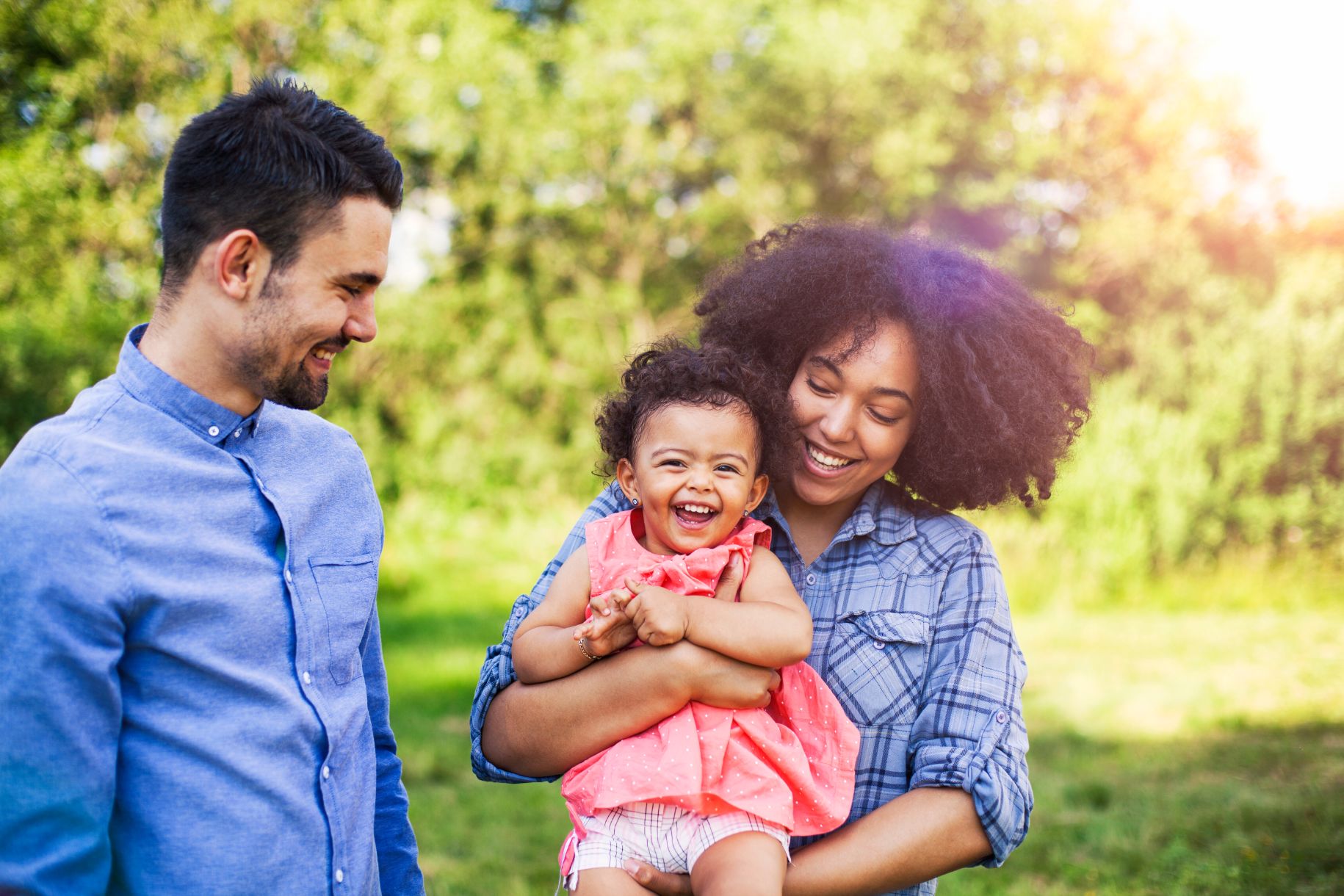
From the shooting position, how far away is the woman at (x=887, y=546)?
198 centimetres

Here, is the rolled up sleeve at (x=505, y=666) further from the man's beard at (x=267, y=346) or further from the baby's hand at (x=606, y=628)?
the man's beard at (x=267, y=346)

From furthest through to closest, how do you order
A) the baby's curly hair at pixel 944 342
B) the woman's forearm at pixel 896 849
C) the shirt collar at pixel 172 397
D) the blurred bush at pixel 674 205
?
the blurred bush at pixel 674 205 < the baby's curly hair at pixel 944 342 < the woman's forearm at pixel 896 849 < the shirt collar at pixel 172 397

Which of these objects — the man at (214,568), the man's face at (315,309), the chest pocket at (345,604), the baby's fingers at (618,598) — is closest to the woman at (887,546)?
the baby's fingers at (618,598)

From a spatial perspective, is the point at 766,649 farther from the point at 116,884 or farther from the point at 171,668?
the point at 116,884

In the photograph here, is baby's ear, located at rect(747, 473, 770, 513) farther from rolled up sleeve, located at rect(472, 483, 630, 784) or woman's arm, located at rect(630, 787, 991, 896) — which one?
woman's arm, located at rect(630, 787, 991, 896)

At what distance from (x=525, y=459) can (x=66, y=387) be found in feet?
20.1

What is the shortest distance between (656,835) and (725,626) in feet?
1.37

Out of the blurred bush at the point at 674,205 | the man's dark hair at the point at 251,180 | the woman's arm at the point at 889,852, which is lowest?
the woman's arm at the point at 889,852

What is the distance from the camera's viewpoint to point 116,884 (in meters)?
1.73

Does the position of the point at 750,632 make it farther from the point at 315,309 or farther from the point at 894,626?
the point at 315,309

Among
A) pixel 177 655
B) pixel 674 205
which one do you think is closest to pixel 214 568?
pixel 177 655

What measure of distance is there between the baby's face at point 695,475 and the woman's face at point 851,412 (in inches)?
6.3

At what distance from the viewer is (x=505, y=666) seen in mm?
2203

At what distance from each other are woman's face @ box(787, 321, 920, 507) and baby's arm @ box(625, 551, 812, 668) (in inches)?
16.5
